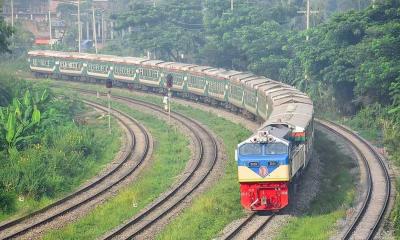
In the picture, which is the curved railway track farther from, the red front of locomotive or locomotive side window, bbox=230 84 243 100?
locomotive side window, bbox=230 84 243 100

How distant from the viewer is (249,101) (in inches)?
1781

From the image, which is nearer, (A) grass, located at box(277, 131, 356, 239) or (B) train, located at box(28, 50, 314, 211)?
(A) grass, located at box(277, 131, 356, 239)

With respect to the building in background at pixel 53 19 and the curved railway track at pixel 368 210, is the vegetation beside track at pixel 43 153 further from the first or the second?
the building in background at pixel 53 19

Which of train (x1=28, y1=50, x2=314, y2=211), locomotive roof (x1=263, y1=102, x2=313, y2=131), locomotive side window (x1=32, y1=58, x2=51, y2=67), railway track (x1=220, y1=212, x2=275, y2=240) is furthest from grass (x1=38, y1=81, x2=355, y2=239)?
locomotive side window (x1=32, y1=58, x2=51, y2=67)

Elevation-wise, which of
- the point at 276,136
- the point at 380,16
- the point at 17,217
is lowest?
the point at 17,217

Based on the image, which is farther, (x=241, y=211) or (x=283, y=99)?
(x=283, y=99)

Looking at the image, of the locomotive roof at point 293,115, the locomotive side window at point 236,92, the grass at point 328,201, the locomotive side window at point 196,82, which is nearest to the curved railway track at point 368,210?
the grass at point 328,201

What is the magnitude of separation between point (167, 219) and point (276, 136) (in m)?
5.00

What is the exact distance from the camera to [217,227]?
2345 cm

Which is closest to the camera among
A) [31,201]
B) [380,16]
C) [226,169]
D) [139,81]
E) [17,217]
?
[17,217]

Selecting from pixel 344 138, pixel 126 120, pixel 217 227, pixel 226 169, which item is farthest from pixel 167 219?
pixel 126 120

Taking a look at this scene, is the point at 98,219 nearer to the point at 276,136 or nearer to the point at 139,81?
the point at 276,136

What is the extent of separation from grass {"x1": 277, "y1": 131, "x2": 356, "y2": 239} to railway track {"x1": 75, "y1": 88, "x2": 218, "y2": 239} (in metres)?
4.92

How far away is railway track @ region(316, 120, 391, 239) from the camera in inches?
894
